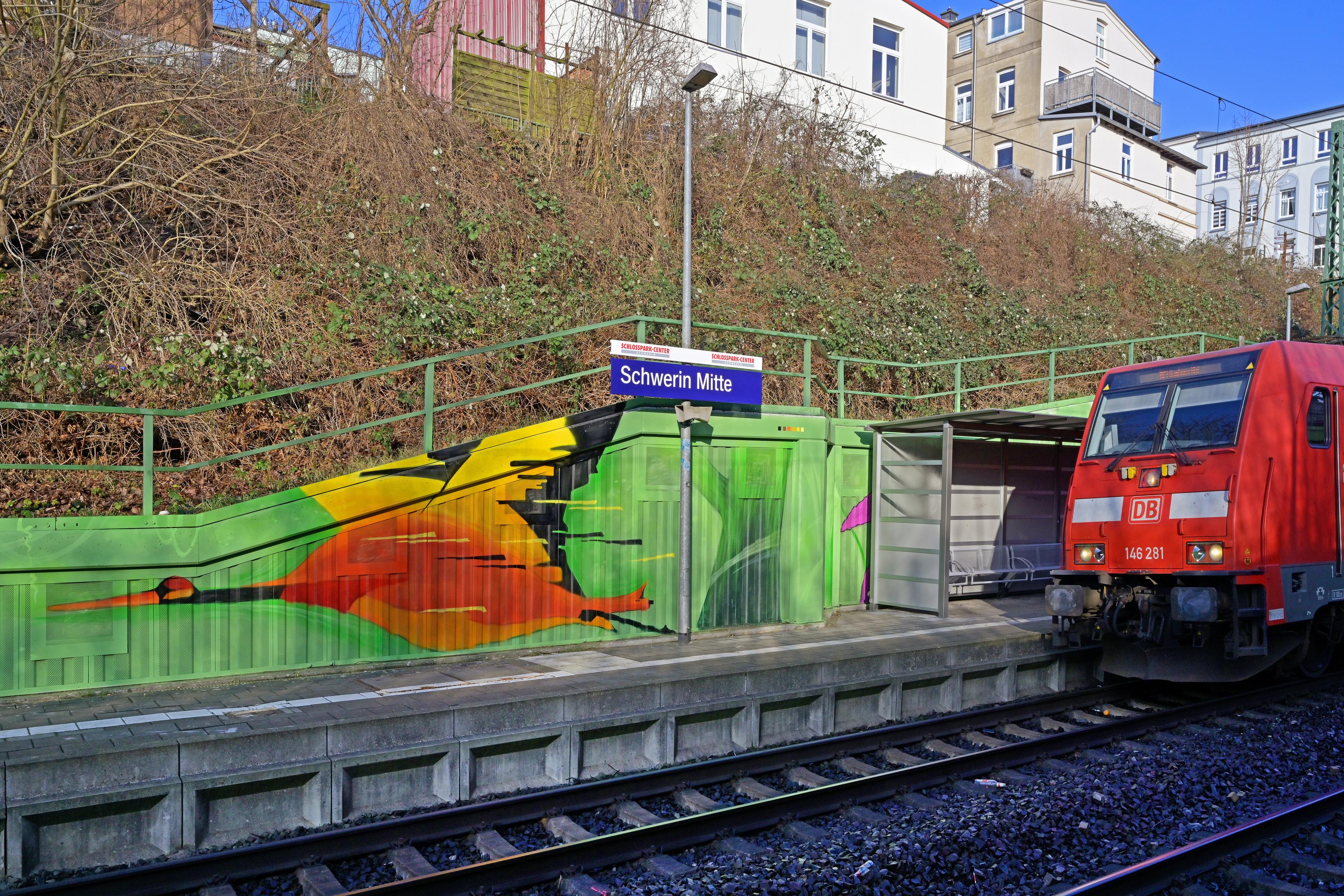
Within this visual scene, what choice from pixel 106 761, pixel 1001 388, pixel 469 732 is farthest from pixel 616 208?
pixel 106 761

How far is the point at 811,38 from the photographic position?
970 inches

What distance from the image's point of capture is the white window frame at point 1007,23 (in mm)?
35344

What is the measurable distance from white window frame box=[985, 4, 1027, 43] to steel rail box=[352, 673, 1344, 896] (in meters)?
33.0

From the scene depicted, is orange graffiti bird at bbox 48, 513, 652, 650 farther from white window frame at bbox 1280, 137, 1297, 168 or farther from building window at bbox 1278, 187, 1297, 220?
white window frame at bbox 1280, 137, 1297, 168

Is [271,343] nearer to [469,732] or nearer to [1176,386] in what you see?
[469,732]

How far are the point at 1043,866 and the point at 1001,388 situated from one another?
1481cm

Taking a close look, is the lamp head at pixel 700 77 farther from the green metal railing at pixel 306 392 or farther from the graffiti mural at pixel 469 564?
the graffiti mural at pixel 469 564

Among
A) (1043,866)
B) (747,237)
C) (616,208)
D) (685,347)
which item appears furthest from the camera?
(747,237)

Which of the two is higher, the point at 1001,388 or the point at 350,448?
the point at 1001,388

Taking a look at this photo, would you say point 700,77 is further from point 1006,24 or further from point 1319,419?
point 1006,24

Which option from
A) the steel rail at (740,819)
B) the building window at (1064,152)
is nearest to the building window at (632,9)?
the steel rail at (740,819)

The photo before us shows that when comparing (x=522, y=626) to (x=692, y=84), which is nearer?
(x=522, y=626)

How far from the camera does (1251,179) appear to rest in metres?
51.1

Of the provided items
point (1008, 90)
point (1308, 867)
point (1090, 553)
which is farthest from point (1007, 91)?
point (1308, 867)
